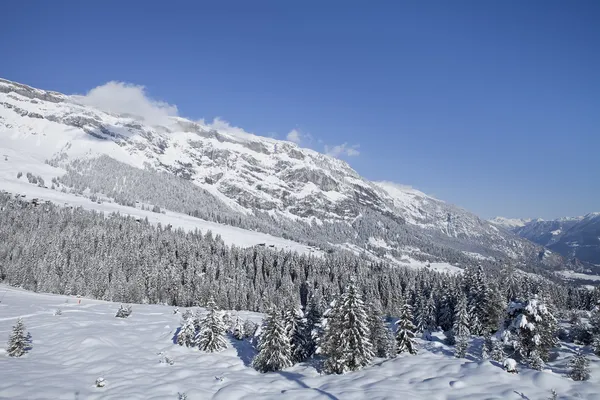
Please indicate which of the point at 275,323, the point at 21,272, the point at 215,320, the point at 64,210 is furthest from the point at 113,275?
the point at 275,323

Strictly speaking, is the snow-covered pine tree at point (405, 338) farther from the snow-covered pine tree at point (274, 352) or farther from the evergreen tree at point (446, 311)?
the evergreen tree at point (446, 311)

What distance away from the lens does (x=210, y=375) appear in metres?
35.7

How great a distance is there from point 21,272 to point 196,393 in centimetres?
11709

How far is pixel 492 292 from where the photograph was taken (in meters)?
60.9

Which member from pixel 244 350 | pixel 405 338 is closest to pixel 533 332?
pixel 405 338

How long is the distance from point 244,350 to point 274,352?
36.3 ft

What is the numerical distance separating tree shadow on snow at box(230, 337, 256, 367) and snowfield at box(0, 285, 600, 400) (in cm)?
29

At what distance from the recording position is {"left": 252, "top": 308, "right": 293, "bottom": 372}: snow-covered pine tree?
138ft

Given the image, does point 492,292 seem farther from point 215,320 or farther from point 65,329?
point 65,329

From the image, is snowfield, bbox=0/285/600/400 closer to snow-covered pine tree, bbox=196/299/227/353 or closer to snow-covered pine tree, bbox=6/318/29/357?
snow-covered pine tree, bbox=6/318/29/357

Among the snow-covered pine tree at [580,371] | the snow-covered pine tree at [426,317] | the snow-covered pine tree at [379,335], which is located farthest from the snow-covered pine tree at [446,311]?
the snow-covered pine tree at [580,371]

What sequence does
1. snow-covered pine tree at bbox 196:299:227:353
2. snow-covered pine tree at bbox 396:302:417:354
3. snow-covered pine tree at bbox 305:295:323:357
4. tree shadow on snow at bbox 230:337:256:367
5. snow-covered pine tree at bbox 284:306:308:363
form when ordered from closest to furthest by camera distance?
snow-covered pine tree at bbox 396:302:417:354
snow-covered pine tree at bbox 284:306:308:363
tree shadow on snow at bbox 230:337:256:367
snow-covered pine tree at bbox 305:295:323:357
snow-covered pine tree at bbox 196:299:227:353

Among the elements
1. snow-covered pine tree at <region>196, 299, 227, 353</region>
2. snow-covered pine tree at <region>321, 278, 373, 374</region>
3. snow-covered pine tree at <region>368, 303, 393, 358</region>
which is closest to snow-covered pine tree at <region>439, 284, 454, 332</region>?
snow-covered pine tree at <region>368, 303, 393, 358</region>

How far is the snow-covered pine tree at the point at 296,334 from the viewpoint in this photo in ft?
153
